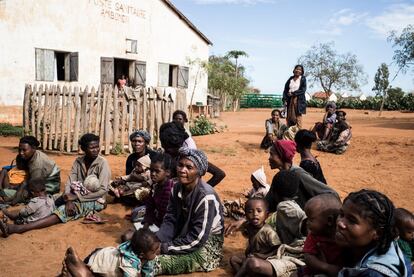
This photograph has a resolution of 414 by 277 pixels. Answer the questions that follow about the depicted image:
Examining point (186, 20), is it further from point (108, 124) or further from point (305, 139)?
point (305, 139)

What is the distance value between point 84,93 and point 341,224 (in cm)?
740

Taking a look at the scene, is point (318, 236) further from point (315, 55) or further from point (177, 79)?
point (315, 55)

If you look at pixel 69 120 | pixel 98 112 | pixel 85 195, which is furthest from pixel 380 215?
pixel 69 120

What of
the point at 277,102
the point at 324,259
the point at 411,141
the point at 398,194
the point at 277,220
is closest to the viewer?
the point at 324,259

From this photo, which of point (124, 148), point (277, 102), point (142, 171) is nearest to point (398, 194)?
point (142, 171)

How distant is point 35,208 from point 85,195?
63 cm

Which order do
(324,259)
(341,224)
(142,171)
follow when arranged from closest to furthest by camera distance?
Answer: 1. (341,224)
2. (324,259)
3. (142,171)

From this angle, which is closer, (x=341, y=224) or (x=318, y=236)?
(x=341, y=224)

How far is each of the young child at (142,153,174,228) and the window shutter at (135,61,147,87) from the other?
12948mm

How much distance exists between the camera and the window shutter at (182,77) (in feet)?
59.1

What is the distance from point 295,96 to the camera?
980cm

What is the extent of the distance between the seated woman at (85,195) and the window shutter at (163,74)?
12.6m

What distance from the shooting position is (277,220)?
3.41 m

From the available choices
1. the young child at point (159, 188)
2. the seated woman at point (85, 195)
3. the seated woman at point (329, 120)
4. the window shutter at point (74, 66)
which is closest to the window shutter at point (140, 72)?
the window shutter at point (74, 66)
